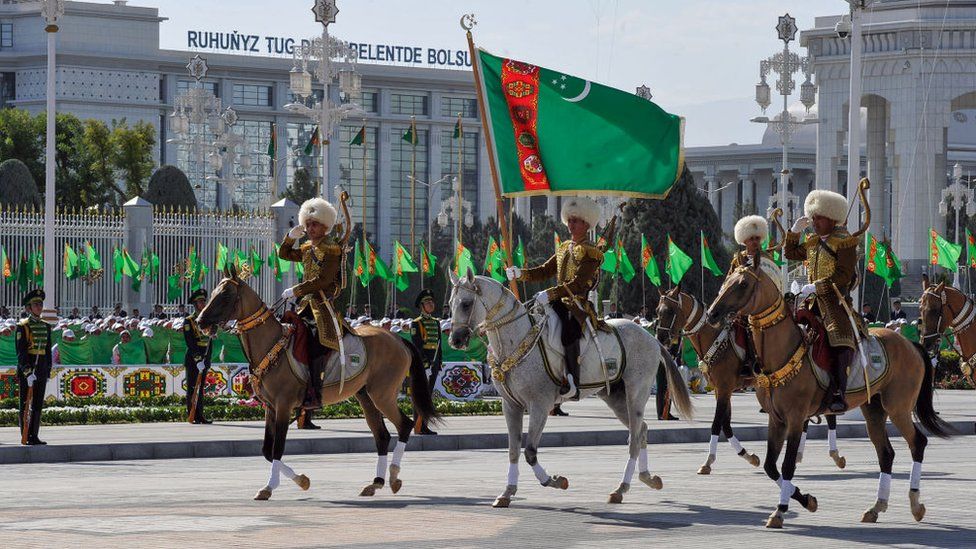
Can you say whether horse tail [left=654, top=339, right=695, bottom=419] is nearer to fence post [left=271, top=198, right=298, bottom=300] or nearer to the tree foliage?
fence post [left=271, top=198, right=298, bottom=300]

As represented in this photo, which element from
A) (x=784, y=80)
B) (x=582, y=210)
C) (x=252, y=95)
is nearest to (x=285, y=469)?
(x=582, y=210)

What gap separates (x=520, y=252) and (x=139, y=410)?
26162 millimetres

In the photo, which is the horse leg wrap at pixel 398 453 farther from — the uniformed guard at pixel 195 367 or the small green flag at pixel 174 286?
the small green flag at pixel 174 286

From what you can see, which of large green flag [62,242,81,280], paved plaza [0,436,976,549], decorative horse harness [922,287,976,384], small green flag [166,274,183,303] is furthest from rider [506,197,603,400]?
small green flag [166,274,183,303]

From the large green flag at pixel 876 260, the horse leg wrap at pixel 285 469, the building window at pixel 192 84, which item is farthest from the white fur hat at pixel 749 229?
the building window at pixel 192 84

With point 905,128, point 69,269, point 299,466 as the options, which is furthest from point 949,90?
point 299,466

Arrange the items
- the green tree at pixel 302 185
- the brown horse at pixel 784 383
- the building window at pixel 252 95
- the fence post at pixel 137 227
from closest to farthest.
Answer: the brown horse at pixel 784 383
the fence post at pixel 137 227
the green tree at pixel 302 185
the building window at pixel 252 95

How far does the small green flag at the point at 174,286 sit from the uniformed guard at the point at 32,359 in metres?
26.2

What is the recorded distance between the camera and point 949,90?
267 ft

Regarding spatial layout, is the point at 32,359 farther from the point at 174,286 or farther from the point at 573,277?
the point at 174,286

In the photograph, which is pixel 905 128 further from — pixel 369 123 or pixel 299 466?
pixel 299 466

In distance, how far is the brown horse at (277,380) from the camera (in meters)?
15.8

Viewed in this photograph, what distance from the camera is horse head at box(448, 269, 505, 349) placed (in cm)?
1484

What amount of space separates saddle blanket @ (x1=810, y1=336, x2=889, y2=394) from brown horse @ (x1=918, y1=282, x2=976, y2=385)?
938 centimetres
